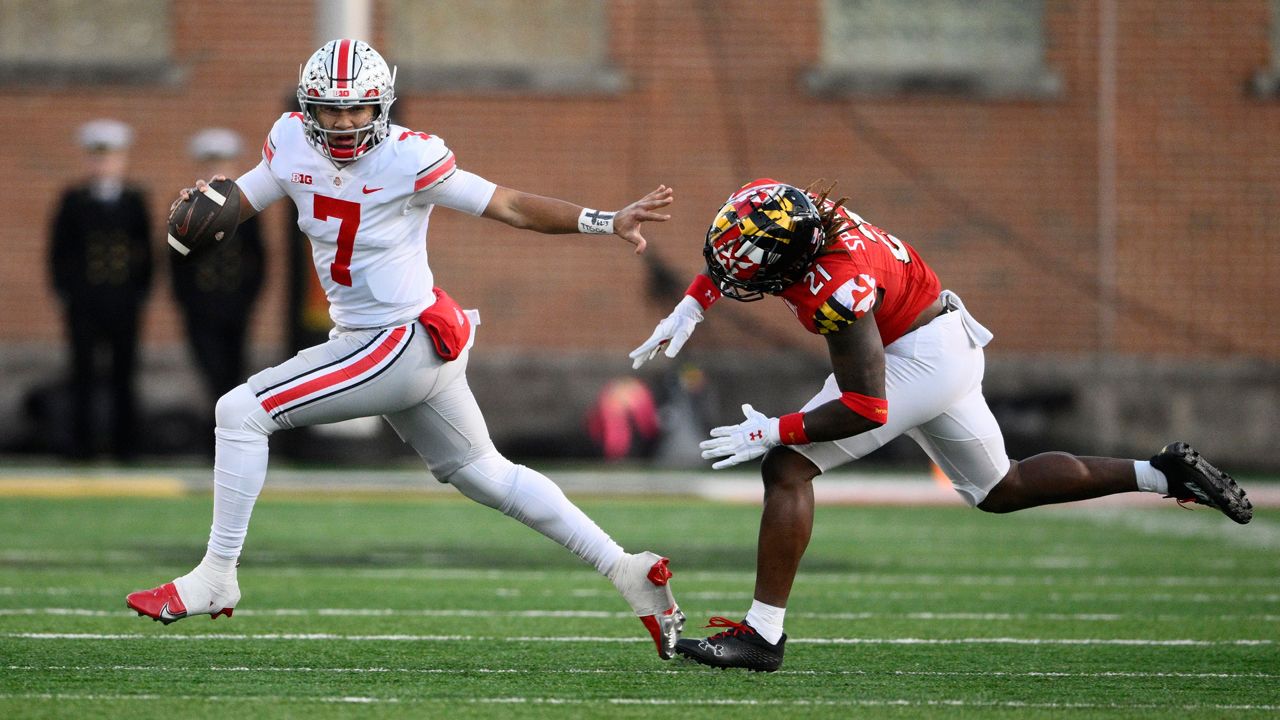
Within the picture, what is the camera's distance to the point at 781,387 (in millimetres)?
16359

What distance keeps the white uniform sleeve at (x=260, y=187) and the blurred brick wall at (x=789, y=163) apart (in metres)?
10.1

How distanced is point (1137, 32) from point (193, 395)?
30.7 feet

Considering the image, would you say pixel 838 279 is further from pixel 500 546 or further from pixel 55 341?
pixel 55 341

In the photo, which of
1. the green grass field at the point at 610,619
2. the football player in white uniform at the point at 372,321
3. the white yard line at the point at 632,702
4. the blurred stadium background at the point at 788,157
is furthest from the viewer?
the blurred stadium background at the point at 788,157

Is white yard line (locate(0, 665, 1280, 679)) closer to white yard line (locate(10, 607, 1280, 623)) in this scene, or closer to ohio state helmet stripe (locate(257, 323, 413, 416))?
ohio state helmet stripe (locate(257, 323, 413, 416))

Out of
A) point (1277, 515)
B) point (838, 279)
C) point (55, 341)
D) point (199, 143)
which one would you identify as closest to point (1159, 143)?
point (1277, 515)

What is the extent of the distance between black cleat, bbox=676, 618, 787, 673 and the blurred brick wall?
33.9 feet

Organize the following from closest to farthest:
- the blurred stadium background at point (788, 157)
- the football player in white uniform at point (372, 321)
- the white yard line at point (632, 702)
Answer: the white yard line at point (632, 702) → the football player in white uniform at point (372, 321) → the blurred stadium background at point (788, 157)

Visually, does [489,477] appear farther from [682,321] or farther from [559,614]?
[559,614]

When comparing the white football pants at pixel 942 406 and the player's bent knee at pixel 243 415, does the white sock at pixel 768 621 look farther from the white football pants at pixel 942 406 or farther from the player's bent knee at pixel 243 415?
the player's bent knee at pixel 243 415

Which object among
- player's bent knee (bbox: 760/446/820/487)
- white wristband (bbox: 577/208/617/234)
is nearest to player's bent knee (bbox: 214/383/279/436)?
white wristband (bbox: 577/208/617/234)

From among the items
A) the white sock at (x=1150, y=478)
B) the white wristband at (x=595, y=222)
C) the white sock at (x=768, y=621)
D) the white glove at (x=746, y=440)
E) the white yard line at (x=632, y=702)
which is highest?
the white wristband at (x=595, y=222)

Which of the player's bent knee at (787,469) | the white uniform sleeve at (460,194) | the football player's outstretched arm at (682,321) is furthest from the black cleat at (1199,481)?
the white uniform sleeve at (460,194)

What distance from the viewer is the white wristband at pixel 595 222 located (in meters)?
6.14
